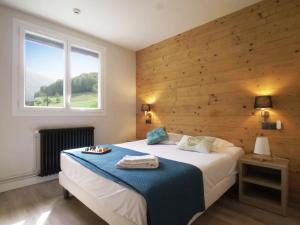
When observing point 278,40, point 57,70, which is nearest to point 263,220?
point 278,40

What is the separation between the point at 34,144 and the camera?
2.96 m

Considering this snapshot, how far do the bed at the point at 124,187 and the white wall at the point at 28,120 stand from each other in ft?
3.10

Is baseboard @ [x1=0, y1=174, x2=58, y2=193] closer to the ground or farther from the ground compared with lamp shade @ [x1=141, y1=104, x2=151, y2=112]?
closer to the ground

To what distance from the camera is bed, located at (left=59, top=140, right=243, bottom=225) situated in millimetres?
1404

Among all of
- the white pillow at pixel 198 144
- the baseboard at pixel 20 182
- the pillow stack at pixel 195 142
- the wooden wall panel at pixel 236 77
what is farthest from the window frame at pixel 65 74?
the white pillow at pixel 198 144

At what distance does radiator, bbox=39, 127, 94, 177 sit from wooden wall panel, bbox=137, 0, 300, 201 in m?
1.69

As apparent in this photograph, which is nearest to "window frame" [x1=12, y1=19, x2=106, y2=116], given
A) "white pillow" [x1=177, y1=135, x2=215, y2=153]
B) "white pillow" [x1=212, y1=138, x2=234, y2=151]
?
"white pillow" [x1=177, y1=135, x2=215, y2=153]

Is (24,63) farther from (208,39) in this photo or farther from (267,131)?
(267,131)

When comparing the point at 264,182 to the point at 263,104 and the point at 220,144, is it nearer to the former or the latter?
the point at 220,144

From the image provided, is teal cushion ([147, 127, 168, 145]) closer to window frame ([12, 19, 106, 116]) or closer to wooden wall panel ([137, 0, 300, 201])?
wooden wall panel ([137, 0, 300, 201])

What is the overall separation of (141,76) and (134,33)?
1091mm

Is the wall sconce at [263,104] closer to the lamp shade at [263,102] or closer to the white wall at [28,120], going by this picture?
the lamp shade at [263,102]

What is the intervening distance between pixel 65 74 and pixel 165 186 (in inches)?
111

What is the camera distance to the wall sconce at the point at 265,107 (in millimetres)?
2398
